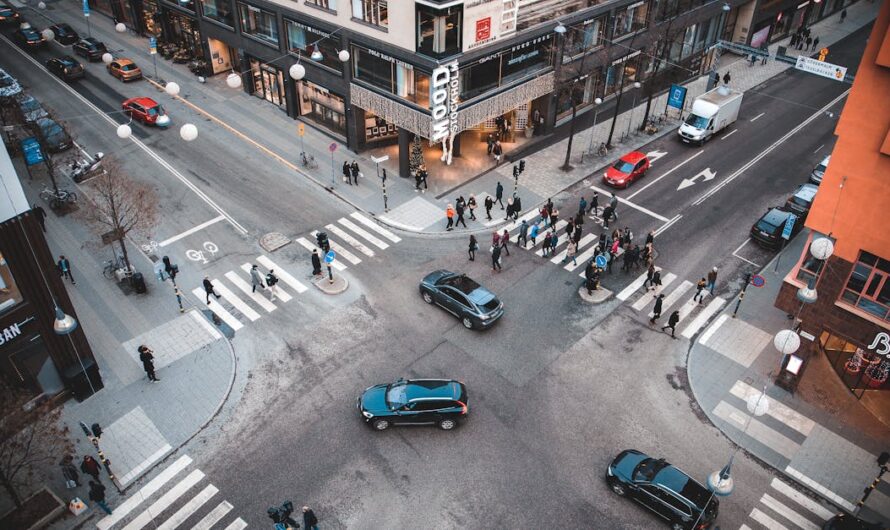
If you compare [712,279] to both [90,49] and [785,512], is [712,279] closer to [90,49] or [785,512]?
[785,512]

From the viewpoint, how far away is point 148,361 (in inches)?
937

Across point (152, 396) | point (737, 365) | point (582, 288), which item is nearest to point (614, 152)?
point (582, 288)

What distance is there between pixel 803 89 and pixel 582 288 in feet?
113

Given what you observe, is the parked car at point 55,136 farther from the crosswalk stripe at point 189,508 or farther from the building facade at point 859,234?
the building facade at point 859,234

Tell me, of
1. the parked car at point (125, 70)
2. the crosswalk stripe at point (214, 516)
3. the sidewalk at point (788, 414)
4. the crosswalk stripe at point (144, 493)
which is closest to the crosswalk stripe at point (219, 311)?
the crosswalk stripe at point (144, 493)

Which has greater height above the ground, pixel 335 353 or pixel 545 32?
pixel 545 32

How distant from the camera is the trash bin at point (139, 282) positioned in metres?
28.4

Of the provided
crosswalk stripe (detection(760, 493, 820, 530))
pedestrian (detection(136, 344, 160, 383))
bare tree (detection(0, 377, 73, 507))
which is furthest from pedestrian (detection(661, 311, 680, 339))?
bare tree (detection(0, 377, 73, 507))

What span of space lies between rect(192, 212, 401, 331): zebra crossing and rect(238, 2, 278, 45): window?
16.3m

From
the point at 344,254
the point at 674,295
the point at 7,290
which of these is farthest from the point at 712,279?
the point at 7,290

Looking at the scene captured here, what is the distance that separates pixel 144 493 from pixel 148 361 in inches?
202

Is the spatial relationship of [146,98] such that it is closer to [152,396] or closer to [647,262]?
[152,396]

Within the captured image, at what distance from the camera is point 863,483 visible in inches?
858

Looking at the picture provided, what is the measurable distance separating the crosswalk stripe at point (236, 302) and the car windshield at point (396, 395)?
842 centimetres
